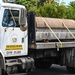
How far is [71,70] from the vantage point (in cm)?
1199

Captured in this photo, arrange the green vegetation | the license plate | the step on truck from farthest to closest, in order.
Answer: the green vegetation < the license plate < the step on truck

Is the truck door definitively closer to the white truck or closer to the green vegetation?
the white truck

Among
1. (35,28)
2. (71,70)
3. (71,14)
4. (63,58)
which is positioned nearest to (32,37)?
(35,28)

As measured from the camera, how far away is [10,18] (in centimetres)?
935

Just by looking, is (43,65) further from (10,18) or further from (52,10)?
(52,10)

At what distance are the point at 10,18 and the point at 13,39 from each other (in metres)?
0.64

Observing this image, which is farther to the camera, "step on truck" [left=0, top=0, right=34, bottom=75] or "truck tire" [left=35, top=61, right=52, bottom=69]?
"truck tire" [left=35, top=61, right=52, bottom=69]

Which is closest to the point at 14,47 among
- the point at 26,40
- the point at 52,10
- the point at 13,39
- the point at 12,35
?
the point at 13,39

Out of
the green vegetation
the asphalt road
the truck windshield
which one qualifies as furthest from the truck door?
the green vegetation

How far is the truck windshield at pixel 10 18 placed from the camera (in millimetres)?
9248

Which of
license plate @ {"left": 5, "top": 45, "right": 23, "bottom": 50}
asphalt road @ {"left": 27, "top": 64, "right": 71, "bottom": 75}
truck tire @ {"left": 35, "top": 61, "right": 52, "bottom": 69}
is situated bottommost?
asphalt road @ {"left": 27, "top": 64, "right": 71, "bottom": 75}

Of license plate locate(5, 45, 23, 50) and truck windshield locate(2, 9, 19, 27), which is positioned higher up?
truck windshield locate(2, 9, 19, 27)

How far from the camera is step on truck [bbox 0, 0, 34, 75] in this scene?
9195 millimetres

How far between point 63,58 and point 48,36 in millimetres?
1194
